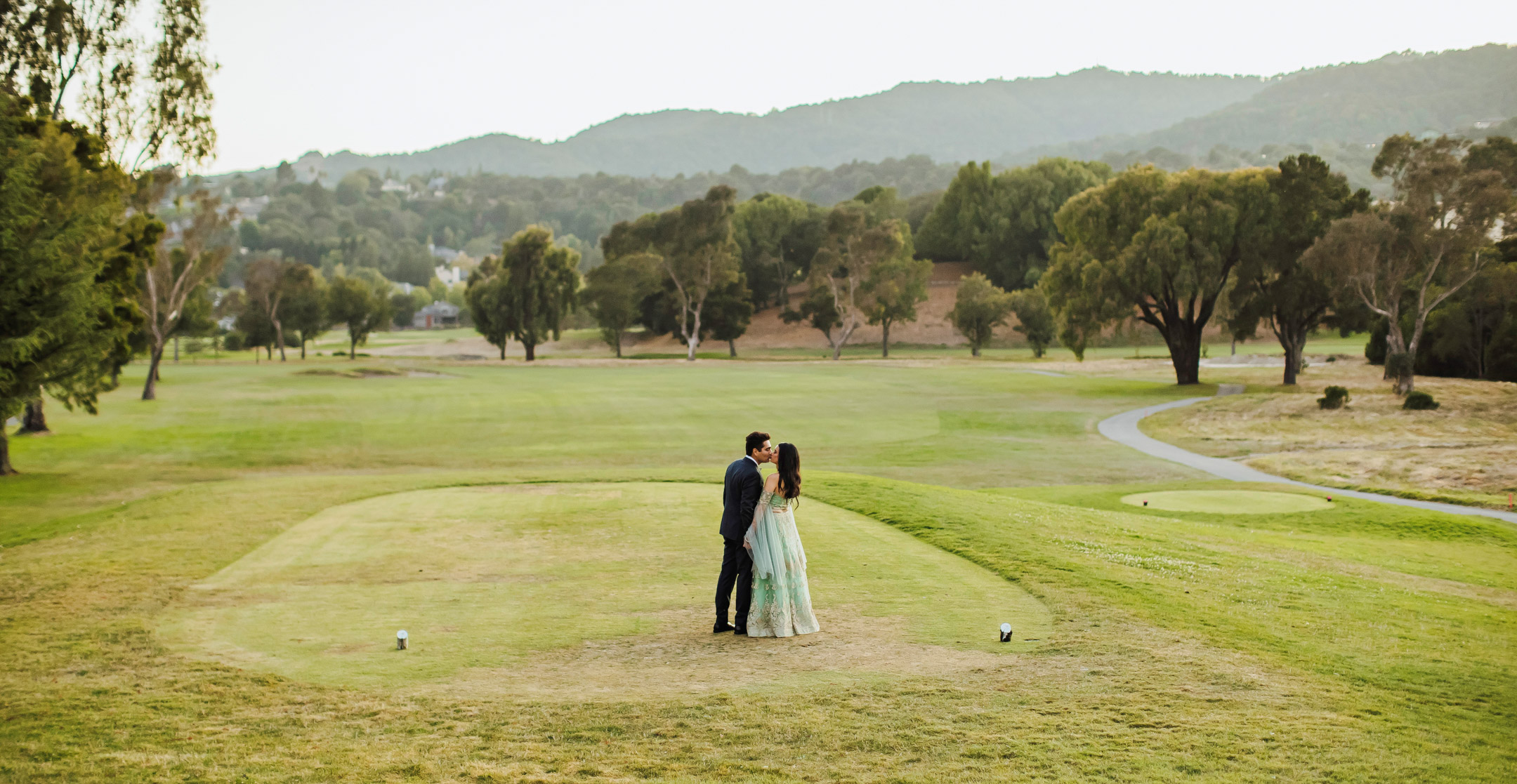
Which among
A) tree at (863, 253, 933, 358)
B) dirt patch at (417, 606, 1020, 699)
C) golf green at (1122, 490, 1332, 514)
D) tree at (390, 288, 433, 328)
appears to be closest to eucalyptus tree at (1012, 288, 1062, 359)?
tree at (863, 253, 933, 358)

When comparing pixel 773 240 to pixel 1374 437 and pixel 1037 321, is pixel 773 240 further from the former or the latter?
pixel 1374 437

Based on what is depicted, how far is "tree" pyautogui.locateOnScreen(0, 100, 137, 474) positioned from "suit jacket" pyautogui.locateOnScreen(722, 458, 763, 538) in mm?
12616

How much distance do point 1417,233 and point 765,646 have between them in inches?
1673

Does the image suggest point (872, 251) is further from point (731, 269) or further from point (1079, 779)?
point (1079, 779)

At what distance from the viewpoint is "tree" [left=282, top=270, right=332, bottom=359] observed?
342 feet

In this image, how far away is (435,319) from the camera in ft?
647

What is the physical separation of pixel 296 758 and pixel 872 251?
3525 inches

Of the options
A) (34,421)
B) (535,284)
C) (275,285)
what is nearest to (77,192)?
(34,421)

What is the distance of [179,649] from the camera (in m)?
9.85

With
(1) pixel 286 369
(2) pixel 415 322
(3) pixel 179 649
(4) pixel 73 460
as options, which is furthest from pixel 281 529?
(2) pixel 415 322

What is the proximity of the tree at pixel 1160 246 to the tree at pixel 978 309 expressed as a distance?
35548 mm

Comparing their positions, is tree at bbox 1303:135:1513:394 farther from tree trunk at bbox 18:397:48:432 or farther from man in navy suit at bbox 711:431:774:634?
tree trunk at bbox 18:397:48:432

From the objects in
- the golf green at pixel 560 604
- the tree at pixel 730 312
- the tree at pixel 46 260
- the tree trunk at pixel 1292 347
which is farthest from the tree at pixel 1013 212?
the golf green at pixel 560 604

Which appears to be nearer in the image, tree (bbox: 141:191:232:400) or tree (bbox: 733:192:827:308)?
tree (bbox: 141:191:232:400)
